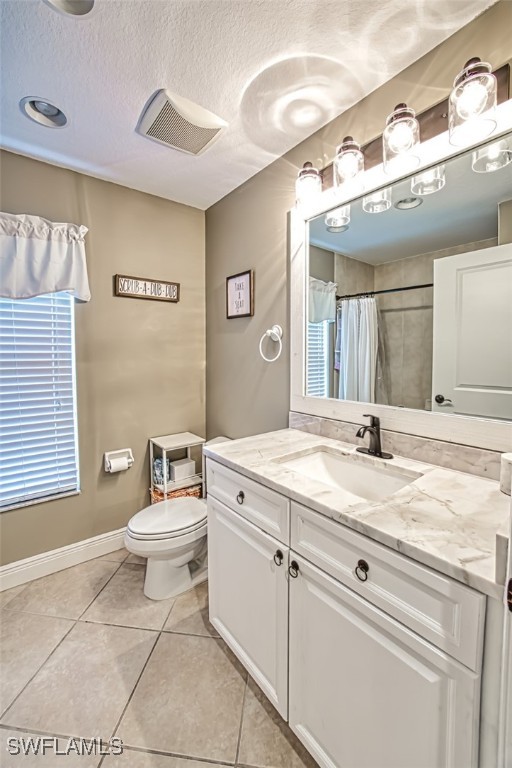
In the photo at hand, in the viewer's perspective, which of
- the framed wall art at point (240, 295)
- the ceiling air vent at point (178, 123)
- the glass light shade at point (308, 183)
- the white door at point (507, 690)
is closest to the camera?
the white door at point (507, 690)

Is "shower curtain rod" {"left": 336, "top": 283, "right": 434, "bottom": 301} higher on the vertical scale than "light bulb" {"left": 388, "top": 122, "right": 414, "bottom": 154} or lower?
lower

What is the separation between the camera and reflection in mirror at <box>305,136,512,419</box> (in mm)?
1052

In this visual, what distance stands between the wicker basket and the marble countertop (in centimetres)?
110

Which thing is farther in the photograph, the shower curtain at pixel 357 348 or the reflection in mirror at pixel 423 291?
the shower curtain at pixel 357 348

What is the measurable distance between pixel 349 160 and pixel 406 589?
59.7 inches

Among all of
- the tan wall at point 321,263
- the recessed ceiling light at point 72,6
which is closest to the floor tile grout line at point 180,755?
the tan wall at point 321,263

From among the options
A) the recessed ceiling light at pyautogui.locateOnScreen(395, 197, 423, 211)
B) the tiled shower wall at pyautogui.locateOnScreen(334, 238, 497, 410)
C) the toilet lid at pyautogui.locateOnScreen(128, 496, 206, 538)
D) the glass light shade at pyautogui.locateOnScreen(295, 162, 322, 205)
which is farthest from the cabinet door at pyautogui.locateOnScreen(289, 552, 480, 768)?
the glass light shade at pyautogui.locateOnScreen(295, 162, 322, 205)

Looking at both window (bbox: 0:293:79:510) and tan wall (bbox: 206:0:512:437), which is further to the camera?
window (bbox: 0:293:79:510)

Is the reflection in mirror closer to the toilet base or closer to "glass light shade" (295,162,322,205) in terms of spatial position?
"glass light shade" (295,162,322,205)

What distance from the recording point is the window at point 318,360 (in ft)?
5.27

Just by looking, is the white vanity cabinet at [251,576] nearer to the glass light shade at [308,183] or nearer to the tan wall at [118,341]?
the tan wall at [118,341]

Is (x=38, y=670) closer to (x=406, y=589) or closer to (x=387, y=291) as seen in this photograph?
(x=406, y=589)

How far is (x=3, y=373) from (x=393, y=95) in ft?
7.50

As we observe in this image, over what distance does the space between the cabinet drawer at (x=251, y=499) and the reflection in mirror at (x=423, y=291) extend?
635 mm
